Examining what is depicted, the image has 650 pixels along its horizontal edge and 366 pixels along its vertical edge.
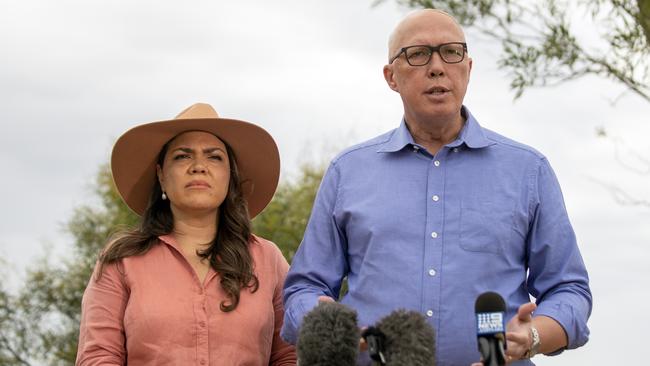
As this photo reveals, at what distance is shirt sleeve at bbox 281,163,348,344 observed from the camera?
4836mm

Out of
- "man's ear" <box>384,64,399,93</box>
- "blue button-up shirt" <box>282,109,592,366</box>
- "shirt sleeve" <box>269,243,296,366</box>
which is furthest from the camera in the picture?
"shirt sleeve" <box>269,243,296,366</box>

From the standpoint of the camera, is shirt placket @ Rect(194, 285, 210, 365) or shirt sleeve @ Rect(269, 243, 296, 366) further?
shirt sleeve @ Rect(269, 243, 296, 366)

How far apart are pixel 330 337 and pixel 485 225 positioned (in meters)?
1.14

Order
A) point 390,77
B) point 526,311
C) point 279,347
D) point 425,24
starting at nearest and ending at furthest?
point 526,311 → point 425,24 → point 390,77 → point 279,347

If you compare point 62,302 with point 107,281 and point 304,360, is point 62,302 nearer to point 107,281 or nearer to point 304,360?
point 107,281

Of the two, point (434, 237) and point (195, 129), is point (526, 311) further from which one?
point (195, 129)

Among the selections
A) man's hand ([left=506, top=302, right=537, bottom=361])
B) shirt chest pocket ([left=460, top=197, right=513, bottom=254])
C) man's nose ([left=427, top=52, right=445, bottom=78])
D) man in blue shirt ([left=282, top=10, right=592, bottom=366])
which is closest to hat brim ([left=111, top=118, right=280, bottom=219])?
man in blue shirt ([left=282, top=10, right=592, bottom=366])

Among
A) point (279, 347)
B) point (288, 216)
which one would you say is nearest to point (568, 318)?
point (279, 347)

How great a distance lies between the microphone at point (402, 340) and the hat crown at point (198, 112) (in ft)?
6.66

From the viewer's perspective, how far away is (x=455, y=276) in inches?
178

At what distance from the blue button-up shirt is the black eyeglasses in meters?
0.32

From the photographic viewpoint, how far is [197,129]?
5461 millimetres

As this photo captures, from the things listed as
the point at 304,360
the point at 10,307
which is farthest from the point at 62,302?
the point at 304,360

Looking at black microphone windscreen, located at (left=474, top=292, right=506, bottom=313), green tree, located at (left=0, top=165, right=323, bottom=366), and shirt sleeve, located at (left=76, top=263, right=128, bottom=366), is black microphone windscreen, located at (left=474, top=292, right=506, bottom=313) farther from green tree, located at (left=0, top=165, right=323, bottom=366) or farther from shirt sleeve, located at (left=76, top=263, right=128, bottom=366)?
green tree, located at (left=0, top=165, right=323, bottom=366)
